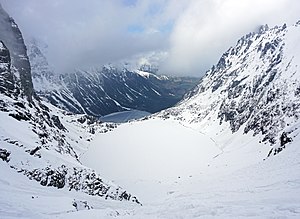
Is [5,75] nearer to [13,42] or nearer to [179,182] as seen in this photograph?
[179,182]

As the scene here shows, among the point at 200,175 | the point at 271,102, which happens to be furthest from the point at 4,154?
the point at 271,102

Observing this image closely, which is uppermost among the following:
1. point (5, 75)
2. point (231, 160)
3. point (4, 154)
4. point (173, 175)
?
point (5, 75)

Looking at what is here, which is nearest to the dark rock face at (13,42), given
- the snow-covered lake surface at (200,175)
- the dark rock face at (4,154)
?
the snow-covered lake surface at (200,175)

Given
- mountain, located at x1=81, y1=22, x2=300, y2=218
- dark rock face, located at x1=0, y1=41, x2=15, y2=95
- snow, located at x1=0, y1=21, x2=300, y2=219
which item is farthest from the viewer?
dark rock face, located at x1=0, y1=41, x2=15, y2=95

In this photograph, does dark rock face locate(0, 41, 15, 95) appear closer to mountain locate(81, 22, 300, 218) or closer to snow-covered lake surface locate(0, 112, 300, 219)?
snow-covered lake surface locate(0, 112, 300, 219)

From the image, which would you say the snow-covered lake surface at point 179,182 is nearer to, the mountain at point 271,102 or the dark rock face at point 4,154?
the dark rock face at point 4,154

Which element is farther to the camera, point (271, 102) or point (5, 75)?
point (271, 102)

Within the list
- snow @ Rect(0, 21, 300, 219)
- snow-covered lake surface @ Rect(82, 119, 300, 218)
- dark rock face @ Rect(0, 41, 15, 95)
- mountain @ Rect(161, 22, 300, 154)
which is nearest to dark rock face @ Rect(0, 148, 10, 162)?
snow @ Rect(0, 21, 300, 219)

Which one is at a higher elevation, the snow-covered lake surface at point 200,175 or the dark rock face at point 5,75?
the dark rock face at point 5,75

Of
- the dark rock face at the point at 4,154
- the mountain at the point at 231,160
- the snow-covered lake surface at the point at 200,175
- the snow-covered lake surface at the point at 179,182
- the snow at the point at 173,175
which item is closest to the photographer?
the snow-covered lake surface at the point at 179,182

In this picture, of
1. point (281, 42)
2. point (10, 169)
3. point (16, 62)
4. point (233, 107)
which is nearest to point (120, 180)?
→ point (10, 169)

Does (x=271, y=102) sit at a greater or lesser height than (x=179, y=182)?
greater

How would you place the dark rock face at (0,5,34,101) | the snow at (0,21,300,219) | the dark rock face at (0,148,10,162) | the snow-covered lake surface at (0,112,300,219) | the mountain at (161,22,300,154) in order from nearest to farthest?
1. the snow-covered lake surface at (0,112,300,219)
2. the snow at (0,21,300,219)
3. the dark rock face at (0,148,10,162)
4. the mountain at (161,22,300,154)
5. the dark rock face at (0,5,34,101)
